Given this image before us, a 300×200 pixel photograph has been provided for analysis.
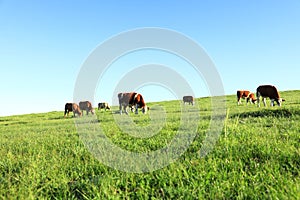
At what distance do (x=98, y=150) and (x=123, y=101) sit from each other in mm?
22548

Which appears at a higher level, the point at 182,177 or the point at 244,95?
the point at 244,95

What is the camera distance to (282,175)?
3549 mm

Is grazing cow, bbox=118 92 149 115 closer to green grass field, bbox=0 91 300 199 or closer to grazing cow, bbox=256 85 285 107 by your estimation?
grazing cow, bbox=256 85 285 107

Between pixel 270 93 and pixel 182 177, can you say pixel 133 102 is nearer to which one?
pixel 270 93

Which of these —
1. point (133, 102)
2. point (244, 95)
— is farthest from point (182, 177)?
point (244, 95)

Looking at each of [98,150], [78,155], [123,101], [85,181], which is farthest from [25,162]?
[123,101]

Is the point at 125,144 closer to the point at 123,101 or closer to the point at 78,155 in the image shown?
the point at 78,155

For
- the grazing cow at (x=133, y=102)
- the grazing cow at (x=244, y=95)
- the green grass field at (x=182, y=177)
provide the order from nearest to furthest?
the green grass field at (x=182, y=177) → the grazing cow at (x=133, y=102) → the grazing cow at (x=244, y=95)

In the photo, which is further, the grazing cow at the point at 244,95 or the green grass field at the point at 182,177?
the grazing cow at the point at 244,95

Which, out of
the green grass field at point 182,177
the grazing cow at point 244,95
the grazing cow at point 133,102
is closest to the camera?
the green grass field at point 182,177

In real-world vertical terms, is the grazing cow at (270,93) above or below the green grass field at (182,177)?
above

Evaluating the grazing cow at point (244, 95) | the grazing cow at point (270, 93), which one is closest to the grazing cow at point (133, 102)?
the grazing cow at point (270, 93)

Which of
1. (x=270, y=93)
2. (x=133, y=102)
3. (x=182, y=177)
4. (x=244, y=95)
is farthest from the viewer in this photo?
(x=244, y=95)

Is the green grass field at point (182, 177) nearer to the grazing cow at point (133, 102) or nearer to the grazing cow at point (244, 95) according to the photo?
the grazing cow at point (133, 102)
